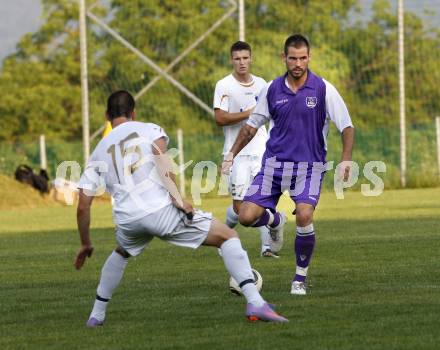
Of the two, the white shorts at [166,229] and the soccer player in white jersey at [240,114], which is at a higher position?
the soccer player in white jersey at [240,114]

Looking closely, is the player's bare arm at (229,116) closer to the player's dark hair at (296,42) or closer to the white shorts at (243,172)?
the white shorts at (243,172)

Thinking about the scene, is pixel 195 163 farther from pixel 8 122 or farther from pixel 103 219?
pixel 8 122

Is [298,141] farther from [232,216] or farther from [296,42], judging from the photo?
[232,216]

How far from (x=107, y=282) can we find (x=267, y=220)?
13.8ft

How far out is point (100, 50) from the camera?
134ft

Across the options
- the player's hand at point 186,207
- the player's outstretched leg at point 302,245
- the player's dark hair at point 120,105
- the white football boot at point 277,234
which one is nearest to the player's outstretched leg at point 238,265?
the player's hand at point 186,207

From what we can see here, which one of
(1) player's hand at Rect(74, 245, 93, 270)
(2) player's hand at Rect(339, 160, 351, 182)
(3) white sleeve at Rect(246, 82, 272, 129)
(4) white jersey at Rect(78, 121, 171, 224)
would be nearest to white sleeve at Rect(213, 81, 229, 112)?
(3) white sleeve at Rect(246, 82, 272, 129)

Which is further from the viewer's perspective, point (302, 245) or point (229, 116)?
point (229, 116)

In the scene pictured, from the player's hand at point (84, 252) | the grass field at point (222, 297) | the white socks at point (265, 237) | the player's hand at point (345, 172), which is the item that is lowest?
the grass field at point (222, 297)

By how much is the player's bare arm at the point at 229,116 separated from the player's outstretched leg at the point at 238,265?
532 cm

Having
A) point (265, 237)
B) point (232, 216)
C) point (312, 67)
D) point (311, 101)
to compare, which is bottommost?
point (265, 237)

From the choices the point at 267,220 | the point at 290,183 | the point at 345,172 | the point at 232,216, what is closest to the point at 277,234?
the point at 267,220

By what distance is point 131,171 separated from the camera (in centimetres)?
871

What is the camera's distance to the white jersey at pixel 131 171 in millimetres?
8680
